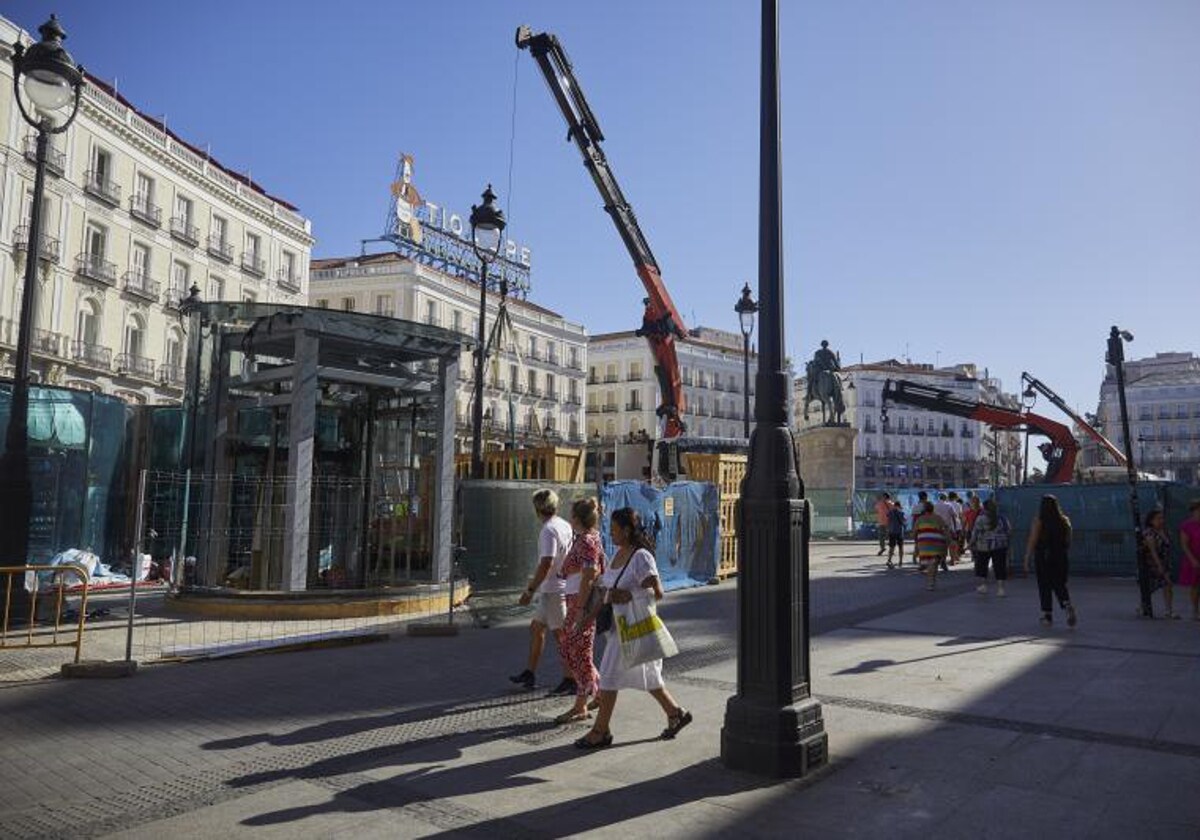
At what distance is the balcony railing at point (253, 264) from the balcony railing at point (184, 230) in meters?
3.05

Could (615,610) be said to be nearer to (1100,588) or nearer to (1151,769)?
(1151,769)

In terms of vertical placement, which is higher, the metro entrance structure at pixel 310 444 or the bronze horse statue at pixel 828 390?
the bronze horse statue at pixel 828 390

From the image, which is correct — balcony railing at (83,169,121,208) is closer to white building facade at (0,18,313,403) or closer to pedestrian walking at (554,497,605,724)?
white building facade at (0,18,313,403)

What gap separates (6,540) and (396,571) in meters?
5.80

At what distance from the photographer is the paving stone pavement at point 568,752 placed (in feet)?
13.0

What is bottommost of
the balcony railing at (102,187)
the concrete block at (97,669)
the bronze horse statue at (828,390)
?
the concrete block at (97,669)

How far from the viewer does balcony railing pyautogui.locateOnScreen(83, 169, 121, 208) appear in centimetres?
3532

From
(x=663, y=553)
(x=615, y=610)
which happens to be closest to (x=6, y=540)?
(x=615, y=610)

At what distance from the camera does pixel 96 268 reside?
36.0m

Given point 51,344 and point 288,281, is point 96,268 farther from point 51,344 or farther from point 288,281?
point 288,281

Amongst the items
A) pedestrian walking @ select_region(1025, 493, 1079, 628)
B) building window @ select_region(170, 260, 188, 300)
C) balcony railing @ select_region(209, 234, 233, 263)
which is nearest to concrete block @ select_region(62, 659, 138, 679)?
pedestrian walking @ select_region(1025, 493, 1079, 628)

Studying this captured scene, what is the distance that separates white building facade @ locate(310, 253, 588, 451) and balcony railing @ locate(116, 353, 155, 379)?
11.5 m

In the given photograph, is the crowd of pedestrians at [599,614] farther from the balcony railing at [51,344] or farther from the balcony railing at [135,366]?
the balcony railing at [135,366]

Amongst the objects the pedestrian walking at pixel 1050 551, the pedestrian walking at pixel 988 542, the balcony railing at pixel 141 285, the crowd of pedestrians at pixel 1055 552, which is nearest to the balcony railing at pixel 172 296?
the balcony railing at pixel 141 285
